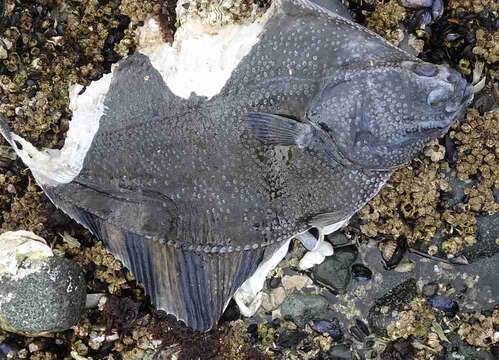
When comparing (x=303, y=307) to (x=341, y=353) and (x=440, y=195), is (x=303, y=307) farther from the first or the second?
(x=440, y=195)

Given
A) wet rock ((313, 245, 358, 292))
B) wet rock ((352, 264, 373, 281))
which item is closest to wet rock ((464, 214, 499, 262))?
wet rock ((352, 264, 373, 281))

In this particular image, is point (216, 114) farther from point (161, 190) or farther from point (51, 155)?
point (51, 155)

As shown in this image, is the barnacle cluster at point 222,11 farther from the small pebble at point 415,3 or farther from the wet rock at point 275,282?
the wet rock at point 275,282

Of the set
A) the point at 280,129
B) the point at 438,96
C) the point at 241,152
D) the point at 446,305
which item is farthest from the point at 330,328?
the point at 438,96

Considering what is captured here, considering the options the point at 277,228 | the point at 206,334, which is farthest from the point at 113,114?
the point at 206,334

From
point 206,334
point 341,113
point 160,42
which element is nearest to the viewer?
point 341,113

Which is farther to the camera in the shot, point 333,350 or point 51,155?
point 333,350
